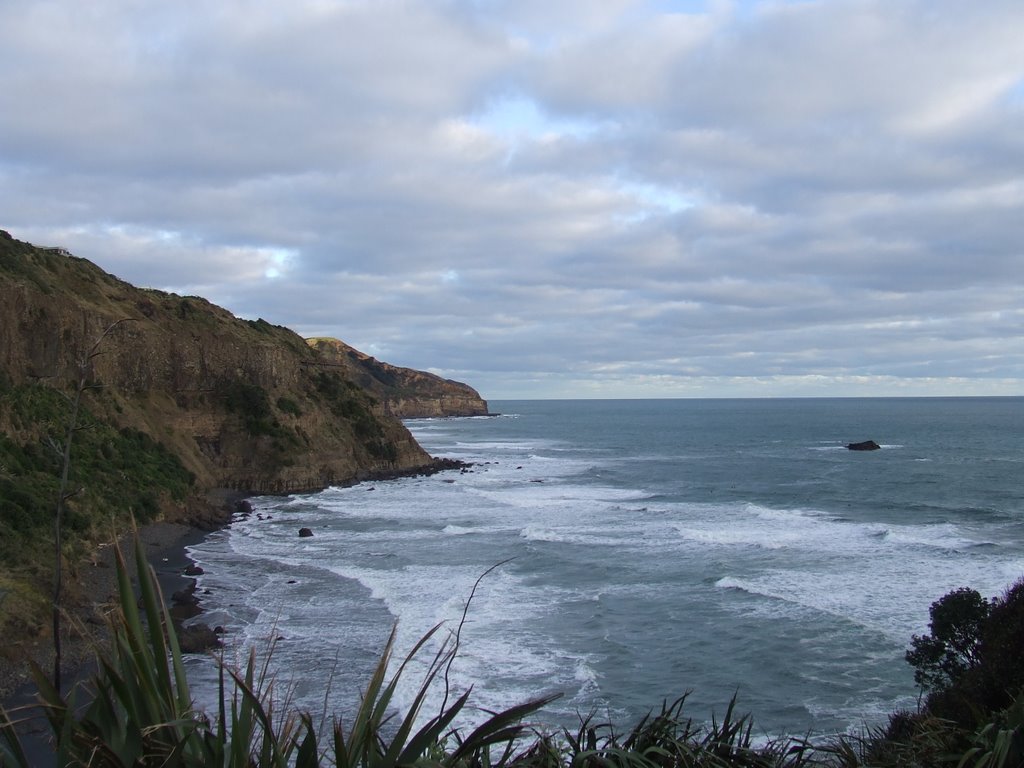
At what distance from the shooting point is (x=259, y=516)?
44375 millimetres

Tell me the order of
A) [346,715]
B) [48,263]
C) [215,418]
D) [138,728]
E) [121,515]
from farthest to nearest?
1. [215,418]
2. [48,263]
3. [121,515]
4. [346,715]
5. [138,728]

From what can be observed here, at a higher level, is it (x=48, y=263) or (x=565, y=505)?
(x=48, y=263)

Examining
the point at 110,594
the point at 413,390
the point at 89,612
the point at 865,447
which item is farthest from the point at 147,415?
the point at 413,390

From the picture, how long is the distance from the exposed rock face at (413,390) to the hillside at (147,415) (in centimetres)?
7765

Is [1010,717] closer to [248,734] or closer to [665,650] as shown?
[248,734]

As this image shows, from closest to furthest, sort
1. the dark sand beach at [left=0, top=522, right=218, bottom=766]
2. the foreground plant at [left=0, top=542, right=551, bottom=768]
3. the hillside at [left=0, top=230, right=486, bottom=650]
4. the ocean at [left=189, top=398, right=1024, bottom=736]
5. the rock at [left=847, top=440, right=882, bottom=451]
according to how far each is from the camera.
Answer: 1. the foreground plant at [left=0, top=542, right=551, bottom=768]
2. the dark sand beach at [left=0, top=522, right=218, bottom=766]
3. the ocean at [left=189, top=398, right=1024, bottom=736]
4. the hillside at [left=0, top=230, right=486, bottom=650]
5. the rock at [left=847, top=440, right=882, bottom=451]

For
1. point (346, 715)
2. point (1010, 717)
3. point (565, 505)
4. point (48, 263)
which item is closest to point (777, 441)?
point (565, 505)

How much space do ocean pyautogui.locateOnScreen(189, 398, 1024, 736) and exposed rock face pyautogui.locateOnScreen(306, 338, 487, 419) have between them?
98428mm

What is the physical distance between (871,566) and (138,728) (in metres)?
32.2

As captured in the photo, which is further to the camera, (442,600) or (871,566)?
(871,566)

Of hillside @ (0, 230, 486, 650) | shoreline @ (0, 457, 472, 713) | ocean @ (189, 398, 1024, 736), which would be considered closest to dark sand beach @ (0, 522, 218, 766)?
shoreline @ (0, 457, 472, 713)

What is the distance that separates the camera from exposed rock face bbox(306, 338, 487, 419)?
6255 inches

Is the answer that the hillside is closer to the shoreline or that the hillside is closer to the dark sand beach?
the shoreline

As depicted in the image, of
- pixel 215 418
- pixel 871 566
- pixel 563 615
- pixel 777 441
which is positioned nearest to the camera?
pixel 563 615
